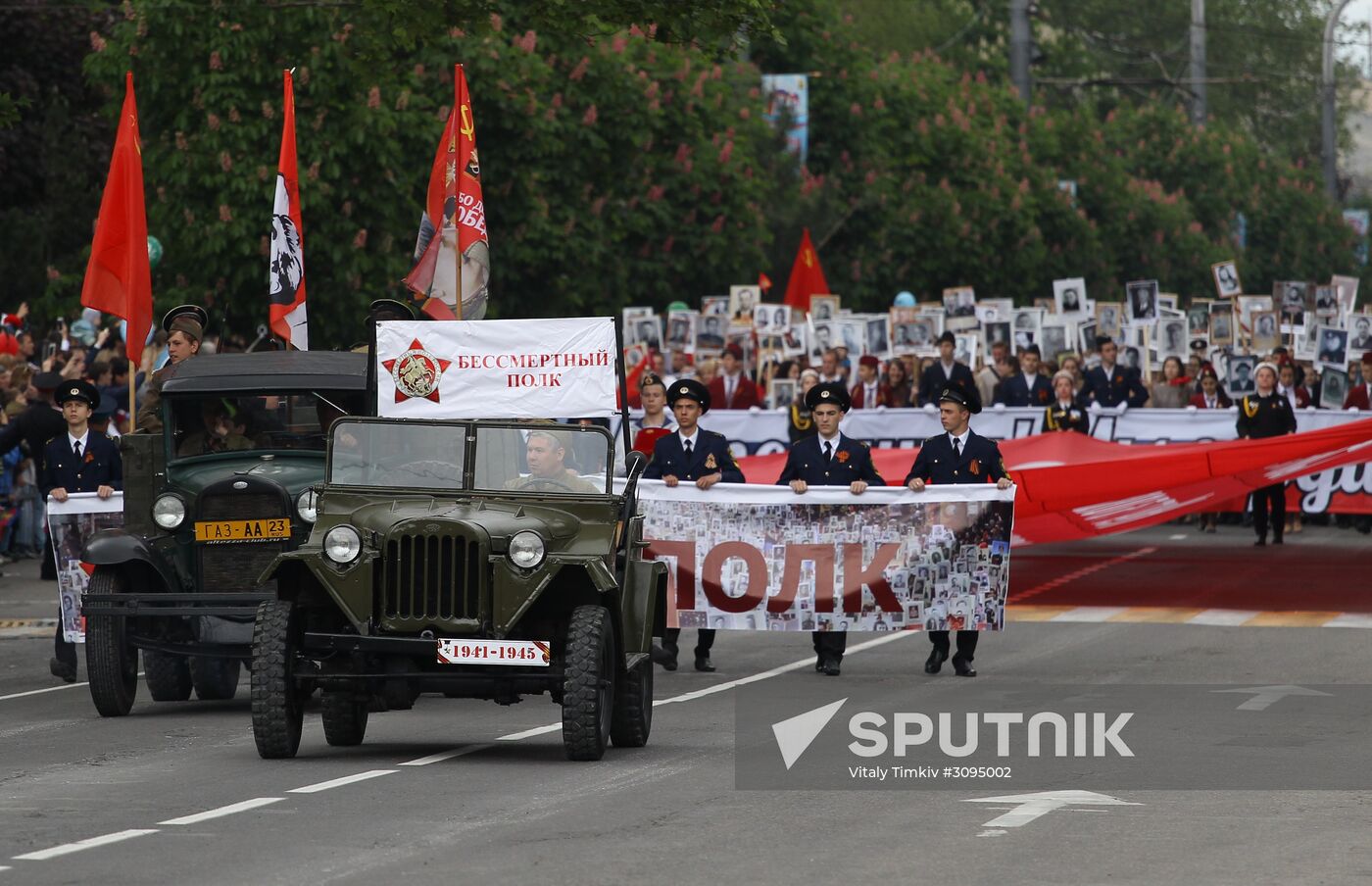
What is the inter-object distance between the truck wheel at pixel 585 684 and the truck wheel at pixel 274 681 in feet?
4.48

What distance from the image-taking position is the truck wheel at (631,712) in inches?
498

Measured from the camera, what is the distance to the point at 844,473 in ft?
57.8

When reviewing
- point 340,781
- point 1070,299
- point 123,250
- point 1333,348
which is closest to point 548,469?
point 340,781

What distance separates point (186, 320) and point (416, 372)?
336 centimetres

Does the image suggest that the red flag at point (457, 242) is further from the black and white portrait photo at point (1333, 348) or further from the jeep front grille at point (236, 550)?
the black and white portrait photo at point (1333, 348)

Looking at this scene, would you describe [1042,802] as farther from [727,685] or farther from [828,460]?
[828,460]

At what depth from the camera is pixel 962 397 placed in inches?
677

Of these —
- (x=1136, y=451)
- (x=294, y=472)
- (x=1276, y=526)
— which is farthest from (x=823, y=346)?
(x=294, y=472)

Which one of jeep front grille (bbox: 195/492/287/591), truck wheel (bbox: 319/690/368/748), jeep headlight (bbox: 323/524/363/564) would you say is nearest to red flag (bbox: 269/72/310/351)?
jeep front grille (bbox: 195/492/287/591)

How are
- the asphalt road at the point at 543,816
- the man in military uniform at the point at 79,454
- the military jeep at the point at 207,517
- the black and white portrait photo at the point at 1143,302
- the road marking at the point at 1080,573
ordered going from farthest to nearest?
1. the black and white portrait photo at the point at 1143,302
2. the road marking at the point at 1080,573
3. the man in military uniform at the point at 79,454
4. the military jeep at the point at 207,517
5. the asphalt road at the point at 543,816

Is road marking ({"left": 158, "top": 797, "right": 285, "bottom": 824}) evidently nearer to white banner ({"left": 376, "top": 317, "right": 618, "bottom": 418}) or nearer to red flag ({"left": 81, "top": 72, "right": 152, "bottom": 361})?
white banner ({"left": 376, "top": 317, "right": 618, "bottom": 418})

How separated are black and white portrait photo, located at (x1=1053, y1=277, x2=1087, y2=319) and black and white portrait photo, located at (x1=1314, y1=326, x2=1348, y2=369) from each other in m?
5.76

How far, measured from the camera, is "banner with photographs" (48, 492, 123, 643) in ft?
53.8

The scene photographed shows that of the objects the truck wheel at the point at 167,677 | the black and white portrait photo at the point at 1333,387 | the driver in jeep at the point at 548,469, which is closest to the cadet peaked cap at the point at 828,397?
the driver in jeep at the point at 548,469
